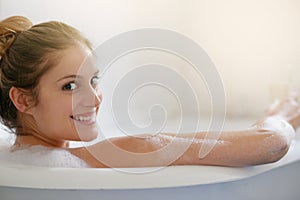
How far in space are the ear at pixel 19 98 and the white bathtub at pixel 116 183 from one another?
189 millimetres

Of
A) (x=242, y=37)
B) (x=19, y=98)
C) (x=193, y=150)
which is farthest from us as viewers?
(x=242, y=37)

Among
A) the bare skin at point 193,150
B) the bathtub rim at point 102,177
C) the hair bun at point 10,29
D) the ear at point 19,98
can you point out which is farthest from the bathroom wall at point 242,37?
the bathtub rim at point 102,177

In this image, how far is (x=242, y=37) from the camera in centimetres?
236

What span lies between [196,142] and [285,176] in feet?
0.94

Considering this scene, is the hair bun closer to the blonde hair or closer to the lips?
the blonde hair

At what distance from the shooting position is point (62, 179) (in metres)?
0.84

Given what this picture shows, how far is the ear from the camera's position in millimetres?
1044

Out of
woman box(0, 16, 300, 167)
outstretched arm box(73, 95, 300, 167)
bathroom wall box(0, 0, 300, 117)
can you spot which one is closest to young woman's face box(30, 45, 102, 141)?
woman box(0, 16, 300, 167)

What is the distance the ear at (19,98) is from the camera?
1044mm

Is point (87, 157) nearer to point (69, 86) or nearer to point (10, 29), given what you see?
point (69, 86)

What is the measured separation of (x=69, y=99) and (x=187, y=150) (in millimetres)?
300

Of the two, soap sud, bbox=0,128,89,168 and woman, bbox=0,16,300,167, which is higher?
woman, bbox=0,16,300,167

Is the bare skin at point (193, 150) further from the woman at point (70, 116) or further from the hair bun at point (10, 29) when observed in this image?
the hair bun at point (10, 29)

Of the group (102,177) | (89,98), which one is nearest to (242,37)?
(89,98)
